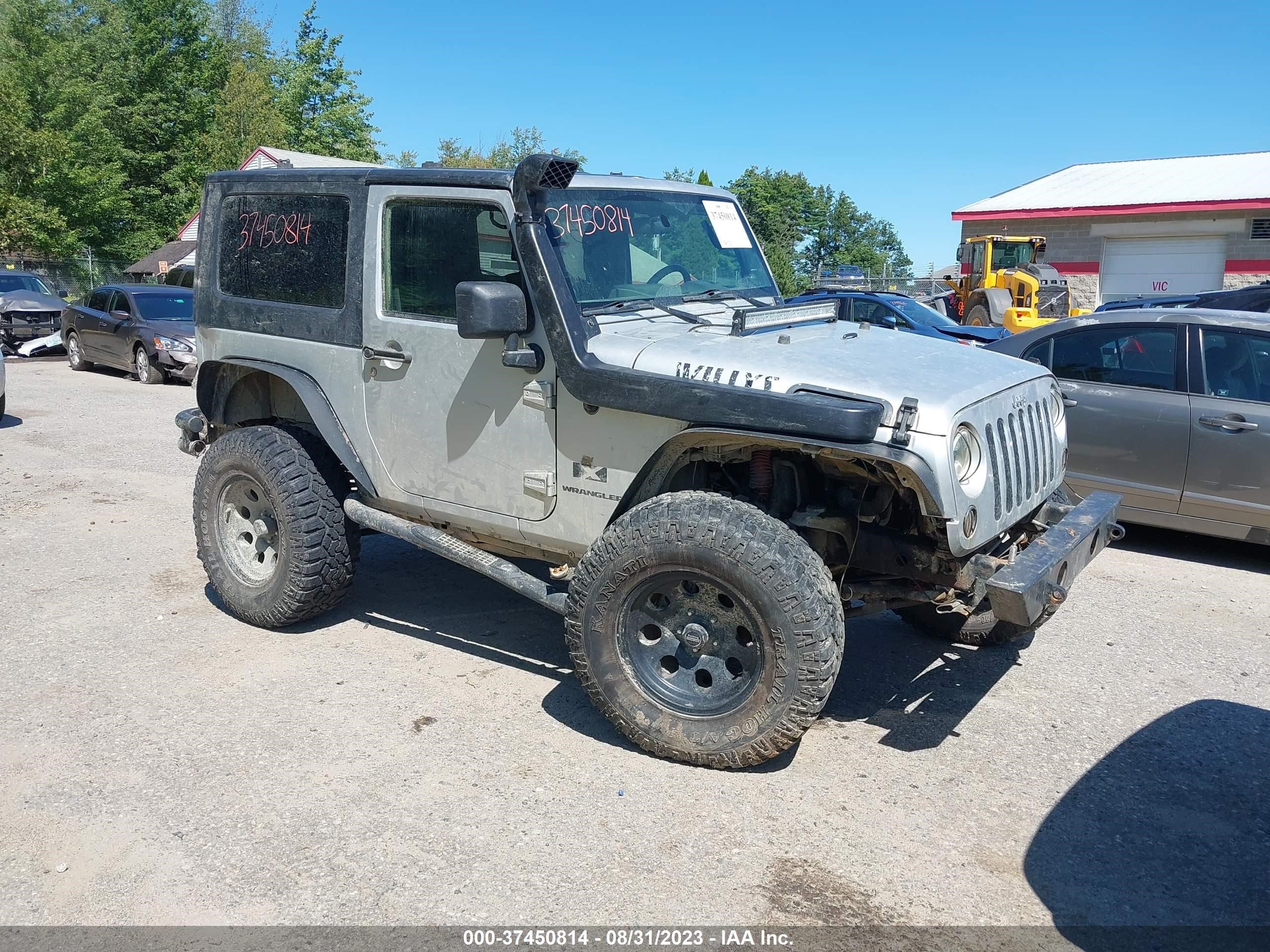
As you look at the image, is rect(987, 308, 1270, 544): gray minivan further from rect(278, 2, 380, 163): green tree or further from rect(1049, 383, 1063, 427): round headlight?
rect(278, 2, 380, 163): green tree

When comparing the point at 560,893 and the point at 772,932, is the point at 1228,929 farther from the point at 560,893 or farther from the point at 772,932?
the point at 560,893

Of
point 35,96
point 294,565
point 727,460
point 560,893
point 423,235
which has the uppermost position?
point 35,96

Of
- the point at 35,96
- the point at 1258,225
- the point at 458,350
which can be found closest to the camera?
the point at 458,350

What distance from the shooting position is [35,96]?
3956 centimetres

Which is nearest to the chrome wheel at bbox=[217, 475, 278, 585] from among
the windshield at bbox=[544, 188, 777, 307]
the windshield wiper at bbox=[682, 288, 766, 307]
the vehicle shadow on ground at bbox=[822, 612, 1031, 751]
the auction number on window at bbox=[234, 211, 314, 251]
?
the auction number on window at bbox=[234, 211, 314, 251]

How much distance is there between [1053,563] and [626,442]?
1.67 metres

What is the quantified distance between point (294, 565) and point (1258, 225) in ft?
102

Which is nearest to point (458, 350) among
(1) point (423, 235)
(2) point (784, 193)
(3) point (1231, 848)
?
(1) point (423, 235)

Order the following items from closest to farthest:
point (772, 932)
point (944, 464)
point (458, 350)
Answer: point (772, 932)
point (944, 464)
point (458, 350)

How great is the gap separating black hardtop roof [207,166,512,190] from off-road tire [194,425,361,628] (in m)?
1.27

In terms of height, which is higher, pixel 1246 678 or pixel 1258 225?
pixel 1258 225

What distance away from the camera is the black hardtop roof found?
451cm

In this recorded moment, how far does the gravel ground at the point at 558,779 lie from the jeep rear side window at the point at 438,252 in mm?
1769

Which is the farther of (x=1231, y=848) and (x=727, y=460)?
(x=727, y=460)
